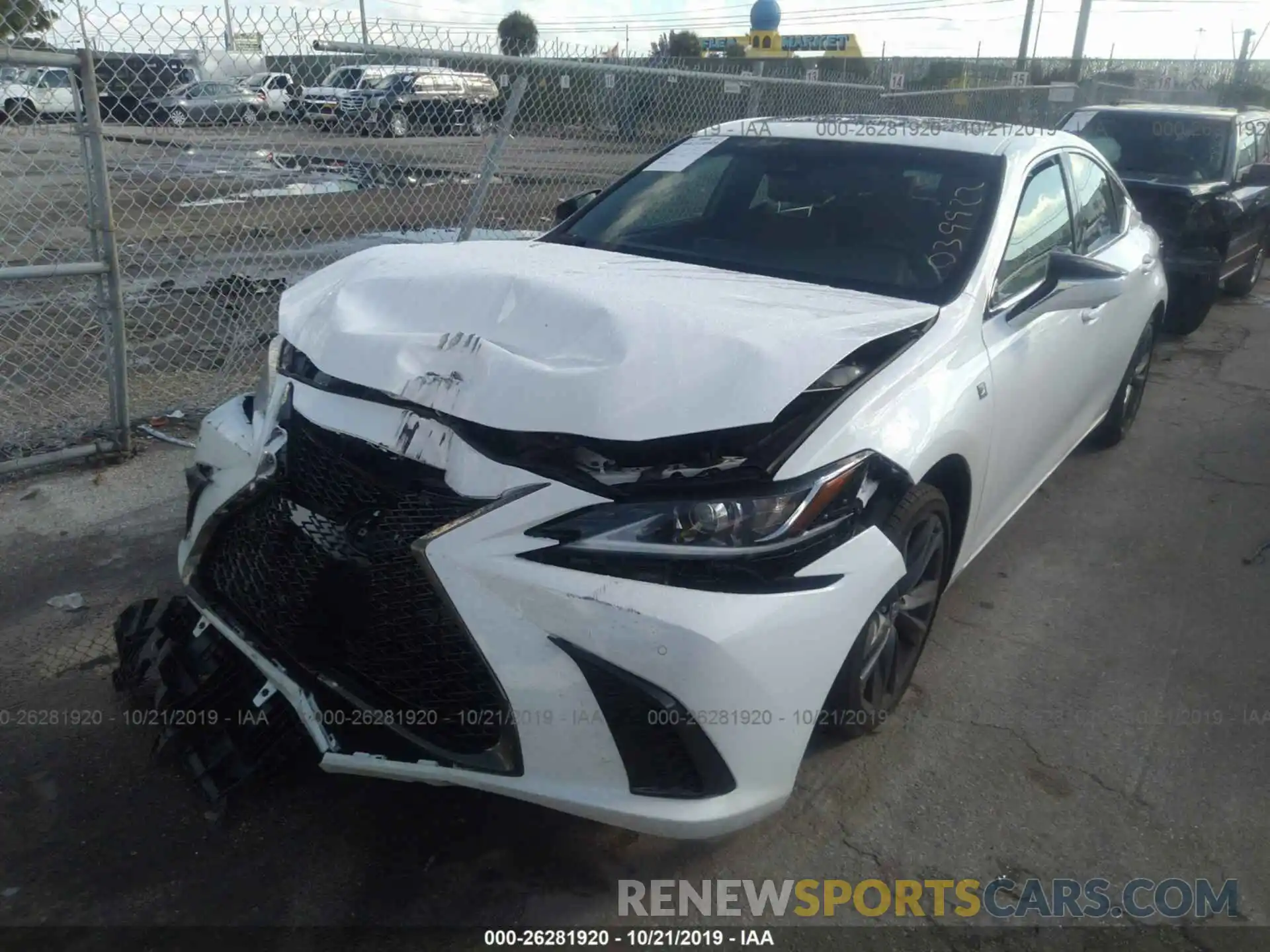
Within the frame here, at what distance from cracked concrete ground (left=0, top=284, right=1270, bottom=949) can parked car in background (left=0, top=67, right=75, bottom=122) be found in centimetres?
204

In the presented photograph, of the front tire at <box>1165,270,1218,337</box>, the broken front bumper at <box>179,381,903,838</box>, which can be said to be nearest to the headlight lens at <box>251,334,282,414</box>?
the broken front bumper at <box>179,381,903,838</box>

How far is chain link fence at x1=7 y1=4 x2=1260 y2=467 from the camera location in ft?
16.5

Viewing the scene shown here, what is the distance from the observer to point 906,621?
115 inches

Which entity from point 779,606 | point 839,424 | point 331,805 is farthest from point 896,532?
point 331,805

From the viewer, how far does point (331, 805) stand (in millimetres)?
2625

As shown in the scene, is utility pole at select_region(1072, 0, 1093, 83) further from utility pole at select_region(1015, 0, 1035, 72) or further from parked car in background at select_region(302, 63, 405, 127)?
A: parked car in background at select_region(302, 63, 405, 127)

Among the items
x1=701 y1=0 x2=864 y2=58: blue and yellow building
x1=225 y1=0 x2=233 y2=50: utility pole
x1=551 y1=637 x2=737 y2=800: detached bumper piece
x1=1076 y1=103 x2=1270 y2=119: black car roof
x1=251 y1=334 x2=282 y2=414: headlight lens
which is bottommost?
x1=551 y1=637 x2=737 y2=800: detached bumper piece

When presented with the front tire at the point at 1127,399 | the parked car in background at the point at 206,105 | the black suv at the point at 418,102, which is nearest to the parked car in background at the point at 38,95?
the parked car in background at the point at 206,105

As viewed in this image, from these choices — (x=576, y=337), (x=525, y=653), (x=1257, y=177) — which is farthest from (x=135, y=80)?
(x=1257, y=177)

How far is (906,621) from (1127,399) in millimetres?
3006

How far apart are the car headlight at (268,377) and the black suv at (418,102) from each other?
387 cm

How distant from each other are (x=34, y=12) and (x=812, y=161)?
354cm

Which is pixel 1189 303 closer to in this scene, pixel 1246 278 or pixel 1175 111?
pixel 1175 111

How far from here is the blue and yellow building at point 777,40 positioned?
40.4 m
